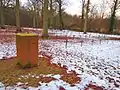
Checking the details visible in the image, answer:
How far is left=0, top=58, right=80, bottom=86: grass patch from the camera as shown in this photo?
5.90m

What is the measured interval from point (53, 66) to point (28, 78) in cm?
164

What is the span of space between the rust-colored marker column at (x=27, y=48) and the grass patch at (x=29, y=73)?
294mm

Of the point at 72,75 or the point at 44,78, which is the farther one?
the point at 72,75

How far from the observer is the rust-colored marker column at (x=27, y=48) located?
6.98m

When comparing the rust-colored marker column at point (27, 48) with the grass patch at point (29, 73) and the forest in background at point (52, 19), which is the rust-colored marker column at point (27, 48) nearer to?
the grass patch at point (29, 73)

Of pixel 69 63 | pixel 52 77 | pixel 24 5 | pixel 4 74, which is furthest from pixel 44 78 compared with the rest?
pixel 24 5

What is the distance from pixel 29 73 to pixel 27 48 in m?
0.93

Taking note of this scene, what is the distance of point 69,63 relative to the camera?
841cm

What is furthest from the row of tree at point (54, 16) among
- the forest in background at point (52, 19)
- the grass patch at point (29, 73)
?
the grass patch at point (29, 73)

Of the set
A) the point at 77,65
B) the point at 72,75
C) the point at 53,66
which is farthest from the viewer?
the point at 77,65

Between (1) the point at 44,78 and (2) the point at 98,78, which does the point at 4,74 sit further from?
(2) the point at 98,78

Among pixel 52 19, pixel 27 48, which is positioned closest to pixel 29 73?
pixel 27 48

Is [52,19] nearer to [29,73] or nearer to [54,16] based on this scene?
[54,16]

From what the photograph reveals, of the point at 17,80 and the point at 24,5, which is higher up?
the point at 24,5
